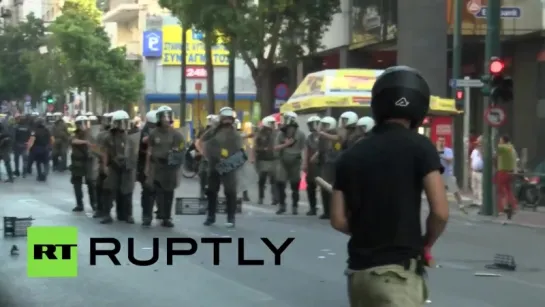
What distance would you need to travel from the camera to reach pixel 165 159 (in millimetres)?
16406

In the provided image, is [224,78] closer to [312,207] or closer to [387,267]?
[312,207]

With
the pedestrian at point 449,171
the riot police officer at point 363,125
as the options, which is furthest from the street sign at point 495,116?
the riot police officer at point 363,125

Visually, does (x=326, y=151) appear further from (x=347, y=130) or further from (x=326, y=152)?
(x=347, y=130)

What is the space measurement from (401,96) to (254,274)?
685 centimetres

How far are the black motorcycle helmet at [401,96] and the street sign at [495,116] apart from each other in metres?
16.9

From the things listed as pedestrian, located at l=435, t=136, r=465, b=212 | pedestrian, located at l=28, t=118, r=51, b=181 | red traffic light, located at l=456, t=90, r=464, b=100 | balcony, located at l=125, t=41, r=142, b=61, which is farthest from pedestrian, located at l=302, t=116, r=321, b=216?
balcony, located at l=125, t=41, r=142, b=61

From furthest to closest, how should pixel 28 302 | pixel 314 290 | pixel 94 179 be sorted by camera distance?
pixel 94 179, pixel 314 290, pixel 28 302

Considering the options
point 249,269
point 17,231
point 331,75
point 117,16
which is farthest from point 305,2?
point 117,16

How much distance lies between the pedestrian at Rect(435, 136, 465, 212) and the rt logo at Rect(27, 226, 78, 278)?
8.21 metres

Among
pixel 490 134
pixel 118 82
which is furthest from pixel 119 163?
pixel 118 82

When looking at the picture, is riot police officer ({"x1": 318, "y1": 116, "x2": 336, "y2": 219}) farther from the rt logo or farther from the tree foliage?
the tree foliage

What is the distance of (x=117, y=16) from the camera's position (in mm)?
70875

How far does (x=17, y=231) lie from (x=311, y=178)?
6.38 metres

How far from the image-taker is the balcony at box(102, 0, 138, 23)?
67.8 m
